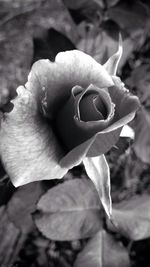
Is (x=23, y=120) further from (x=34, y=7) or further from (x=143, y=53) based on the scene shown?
(x=143, y=53)

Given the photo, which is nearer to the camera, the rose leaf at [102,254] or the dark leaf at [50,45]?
the dark leaf at [50,45]

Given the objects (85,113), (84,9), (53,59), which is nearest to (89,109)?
(85,113)

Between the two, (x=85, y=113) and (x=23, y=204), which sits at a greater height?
(x=85, y=113)

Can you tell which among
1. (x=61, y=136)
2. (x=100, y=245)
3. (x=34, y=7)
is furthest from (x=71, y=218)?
(x=34, y=7)

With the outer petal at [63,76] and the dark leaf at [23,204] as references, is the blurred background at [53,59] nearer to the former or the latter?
the dark leaf at [23,204]

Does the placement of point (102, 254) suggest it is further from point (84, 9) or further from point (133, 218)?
point (84, 9)

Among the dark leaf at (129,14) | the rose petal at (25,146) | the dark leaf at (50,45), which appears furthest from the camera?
the dark leaf at (129,14)

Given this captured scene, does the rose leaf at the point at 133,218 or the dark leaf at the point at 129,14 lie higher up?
the dark leaf at the point at 129,14

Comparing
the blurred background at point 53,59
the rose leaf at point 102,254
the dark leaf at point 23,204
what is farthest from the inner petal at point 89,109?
the rose leaf at point 102,254
